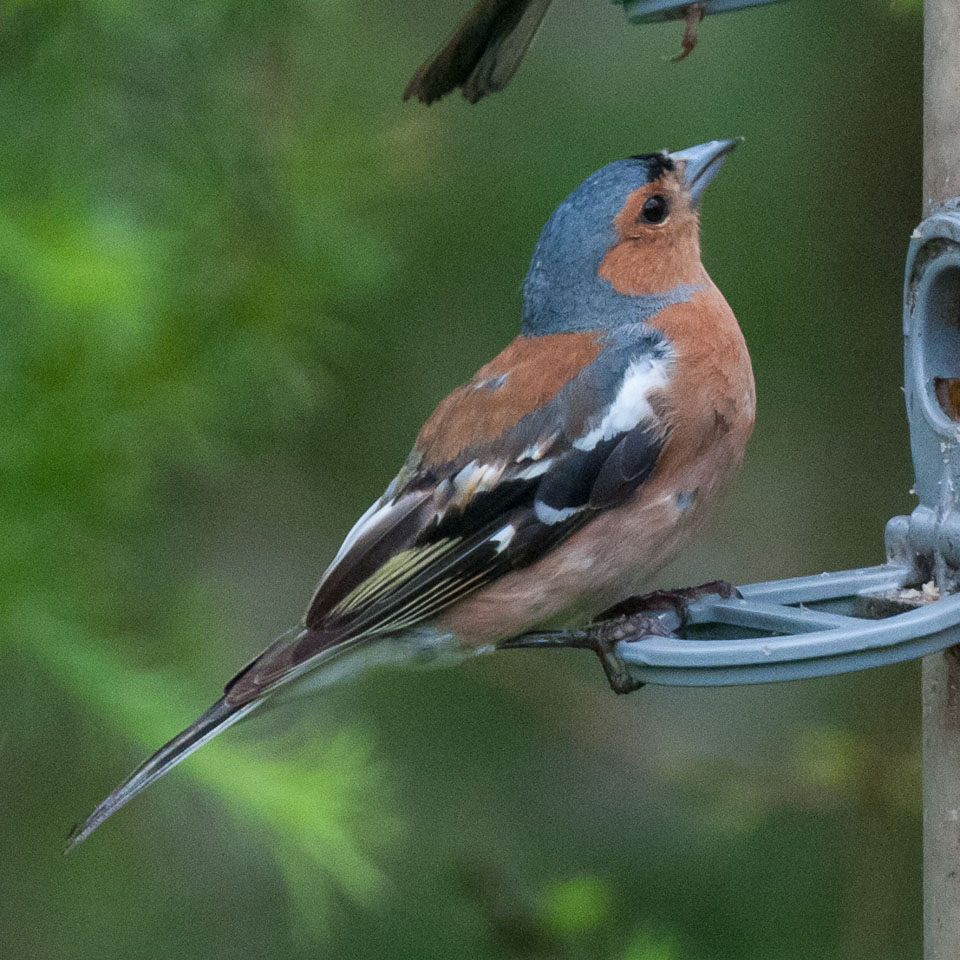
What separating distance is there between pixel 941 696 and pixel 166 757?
145 cm

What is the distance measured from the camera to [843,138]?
406 centimetres

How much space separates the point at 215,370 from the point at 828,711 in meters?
2.26

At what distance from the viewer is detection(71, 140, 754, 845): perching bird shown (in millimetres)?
2957

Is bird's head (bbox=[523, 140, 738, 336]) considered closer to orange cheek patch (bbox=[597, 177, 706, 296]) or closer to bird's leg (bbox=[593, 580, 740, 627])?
orange cheek patch (bbox=[597, 177, 706, 296])

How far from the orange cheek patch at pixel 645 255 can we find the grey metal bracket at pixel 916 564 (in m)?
0.53

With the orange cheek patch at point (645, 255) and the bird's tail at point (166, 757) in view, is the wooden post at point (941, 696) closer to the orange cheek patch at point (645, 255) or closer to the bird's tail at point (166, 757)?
the orange cheek patch at point (645, 255)

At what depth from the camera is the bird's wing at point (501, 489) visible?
9.70ft

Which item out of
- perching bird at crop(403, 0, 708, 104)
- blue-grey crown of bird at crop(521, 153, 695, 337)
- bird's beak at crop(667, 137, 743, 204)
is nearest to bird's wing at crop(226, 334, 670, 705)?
blue-grey crown of bird at crop(521, 153, 695, 337)

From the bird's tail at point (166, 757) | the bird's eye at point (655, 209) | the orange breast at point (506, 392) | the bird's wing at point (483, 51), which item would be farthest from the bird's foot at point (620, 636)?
the bird's wing at point (483, 51)

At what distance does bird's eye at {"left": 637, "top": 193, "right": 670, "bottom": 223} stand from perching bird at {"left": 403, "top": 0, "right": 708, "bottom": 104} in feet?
1.52

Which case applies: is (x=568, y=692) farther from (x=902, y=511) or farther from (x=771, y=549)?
(x=902, y=511)

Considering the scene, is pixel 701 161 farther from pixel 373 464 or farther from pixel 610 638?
pixel 373 464

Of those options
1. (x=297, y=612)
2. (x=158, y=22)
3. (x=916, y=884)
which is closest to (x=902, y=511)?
(x=916, y=884)

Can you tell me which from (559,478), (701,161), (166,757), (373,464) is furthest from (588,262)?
(166,757)
